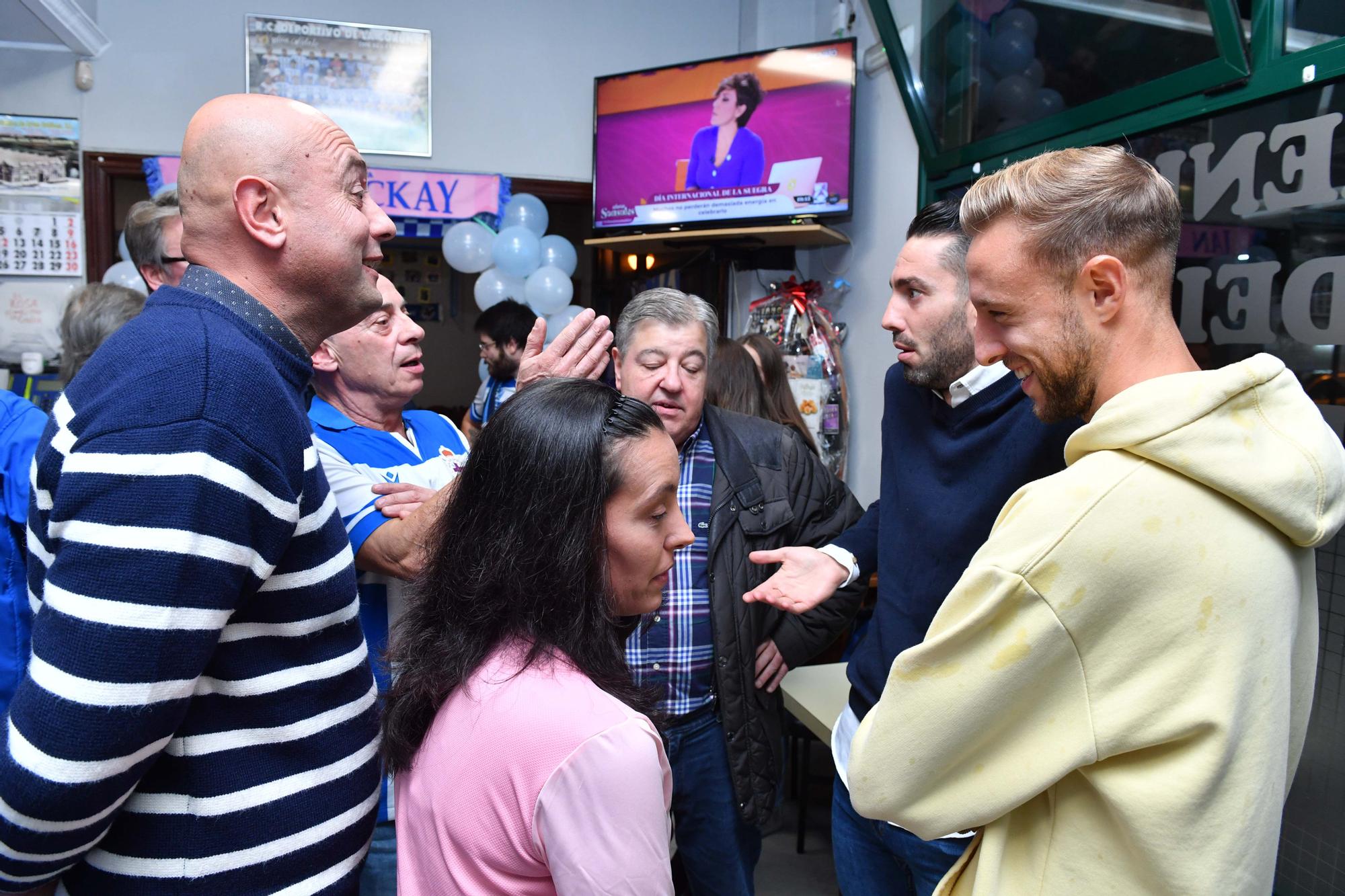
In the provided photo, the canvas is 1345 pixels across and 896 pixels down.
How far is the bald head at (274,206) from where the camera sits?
97cm

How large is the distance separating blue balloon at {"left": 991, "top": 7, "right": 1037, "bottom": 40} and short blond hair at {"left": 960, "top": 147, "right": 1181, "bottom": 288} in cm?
215

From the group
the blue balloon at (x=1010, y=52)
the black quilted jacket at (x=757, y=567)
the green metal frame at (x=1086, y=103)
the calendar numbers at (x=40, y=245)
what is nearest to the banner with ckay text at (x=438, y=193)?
the calendar numbers at (x=40, y=245)

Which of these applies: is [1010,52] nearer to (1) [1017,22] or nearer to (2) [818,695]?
(1) [1017,22]

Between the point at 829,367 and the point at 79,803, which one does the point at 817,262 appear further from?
the point at 79,803

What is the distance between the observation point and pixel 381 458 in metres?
1.66

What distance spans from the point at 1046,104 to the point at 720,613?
202 cm

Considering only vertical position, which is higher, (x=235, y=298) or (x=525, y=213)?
(x=525, y=213)

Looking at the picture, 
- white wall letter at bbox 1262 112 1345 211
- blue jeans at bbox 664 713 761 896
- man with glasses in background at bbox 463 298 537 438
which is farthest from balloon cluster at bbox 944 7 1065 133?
blue jeans at bbox 664 713 761 896

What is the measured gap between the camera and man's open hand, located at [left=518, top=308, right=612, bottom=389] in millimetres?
1422

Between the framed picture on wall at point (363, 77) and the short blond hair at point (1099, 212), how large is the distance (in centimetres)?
441

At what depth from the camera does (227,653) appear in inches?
34.3

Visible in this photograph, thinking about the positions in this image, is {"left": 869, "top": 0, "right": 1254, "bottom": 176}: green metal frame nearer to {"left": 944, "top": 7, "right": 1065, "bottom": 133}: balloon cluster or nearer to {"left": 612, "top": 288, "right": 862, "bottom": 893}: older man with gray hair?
{"left": 944, "top": 7, "right": 1065, "bottom": 133}: balloon cluster

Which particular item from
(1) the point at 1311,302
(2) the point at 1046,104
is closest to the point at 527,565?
(1) the point at 1311,302

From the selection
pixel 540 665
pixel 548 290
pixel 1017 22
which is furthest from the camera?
pixel 548 290
